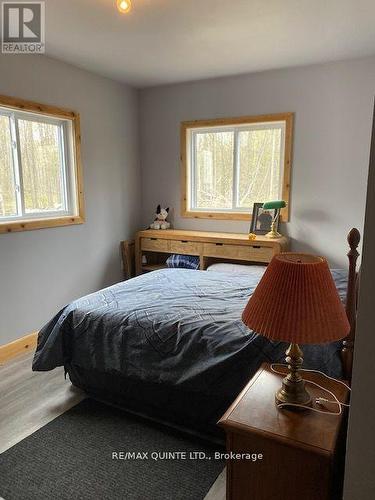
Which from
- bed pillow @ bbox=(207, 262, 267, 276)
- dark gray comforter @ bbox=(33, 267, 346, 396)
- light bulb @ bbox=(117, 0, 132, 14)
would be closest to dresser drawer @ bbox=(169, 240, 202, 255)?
bed pillow @ bbox=(207, 262, 267, 276)

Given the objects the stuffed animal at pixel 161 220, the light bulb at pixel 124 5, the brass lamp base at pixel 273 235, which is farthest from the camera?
the stuffed animal at pixel 161 220

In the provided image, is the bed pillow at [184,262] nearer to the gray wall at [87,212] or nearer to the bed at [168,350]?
the gray wall at [87,212]

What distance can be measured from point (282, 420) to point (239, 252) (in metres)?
2.57

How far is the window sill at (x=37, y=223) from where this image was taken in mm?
2914

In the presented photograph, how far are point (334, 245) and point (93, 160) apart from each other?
2621 mm

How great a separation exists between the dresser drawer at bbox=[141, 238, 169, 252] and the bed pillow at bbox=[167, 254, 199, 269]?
0.49 feet

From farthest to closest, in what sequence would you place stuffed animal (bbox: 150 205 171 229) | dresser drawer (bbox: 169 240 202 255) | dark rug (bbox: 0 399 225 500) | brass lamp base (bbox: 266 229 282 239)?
stuffed animal (bbox: 150 205 171 229), dresser drawer (bbox: 169 240 202 255), brass lamp base (bbox: 266 229 282 239), dark rug (bbox: 0 399 225 500)

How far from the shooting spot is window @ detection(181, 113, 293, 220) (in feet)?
12.2

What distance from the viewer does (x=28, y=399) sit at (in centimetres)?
238

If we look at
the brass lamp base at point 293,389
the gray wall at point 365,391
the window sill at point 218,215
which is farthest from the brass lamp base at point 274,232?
the gray wall at point 365,391

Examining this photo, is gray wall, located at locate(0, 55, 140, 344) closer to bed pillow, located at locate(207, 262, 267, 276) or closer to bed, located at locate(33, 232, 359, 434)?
bed, located at locate(33, 232, 359, 434)

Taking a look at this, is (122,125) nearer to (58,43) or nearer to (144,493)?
(58,43)

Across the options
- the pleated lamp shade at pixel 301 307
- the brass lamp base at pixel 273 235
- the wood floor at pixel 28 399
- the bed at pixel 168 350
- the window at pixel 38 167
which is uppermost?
the window at pixel 38 167

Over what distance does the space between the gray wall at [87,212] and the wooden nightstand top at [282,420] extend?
2.42 m
